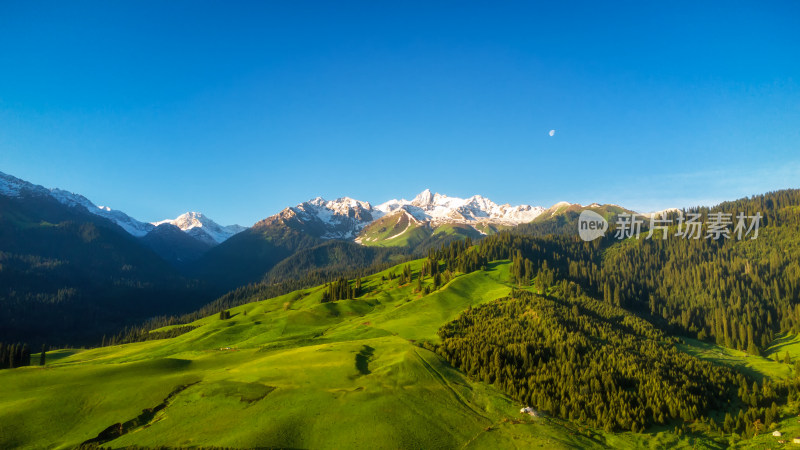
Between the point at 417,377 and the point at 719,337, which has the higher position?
the point at 417,377

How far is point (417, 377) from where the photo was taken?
76.6 m

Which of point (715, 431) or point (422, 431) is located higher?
point (422, 431)

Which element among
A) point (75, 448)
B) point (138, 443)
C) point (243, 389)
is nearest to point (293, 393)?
point (243, 389)

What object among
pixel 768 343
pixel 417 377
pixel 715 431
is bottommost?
pixel 768 343

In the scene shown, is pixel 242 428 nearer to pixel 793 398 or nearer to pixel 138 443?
pixel 138 443

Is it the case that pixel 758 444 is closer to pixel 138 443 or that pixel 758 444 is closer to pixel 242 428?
pixel 242 428

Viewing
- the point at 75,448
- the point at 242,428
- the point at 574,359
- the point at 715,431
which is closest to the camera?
the point at 75,448

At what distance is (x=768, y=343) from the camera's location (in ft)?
497

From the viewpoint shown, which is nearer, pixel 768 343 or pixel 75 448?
pixel 75 448

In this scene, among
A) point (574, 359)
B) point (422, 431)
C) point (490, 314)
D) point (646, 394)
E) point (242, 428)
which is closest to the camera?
point (242, 428)

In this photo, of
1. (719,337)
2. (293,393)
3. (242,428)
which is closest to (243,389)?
(293,393)

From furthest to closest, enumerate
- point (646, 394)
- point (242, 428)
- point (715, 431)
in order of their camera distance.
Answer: point (646, 394) < point (715, 431) < point (242, 428)

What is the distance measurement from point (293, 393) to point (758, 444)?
7602 centimetres

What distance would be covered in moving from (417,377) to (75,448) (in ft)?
178
